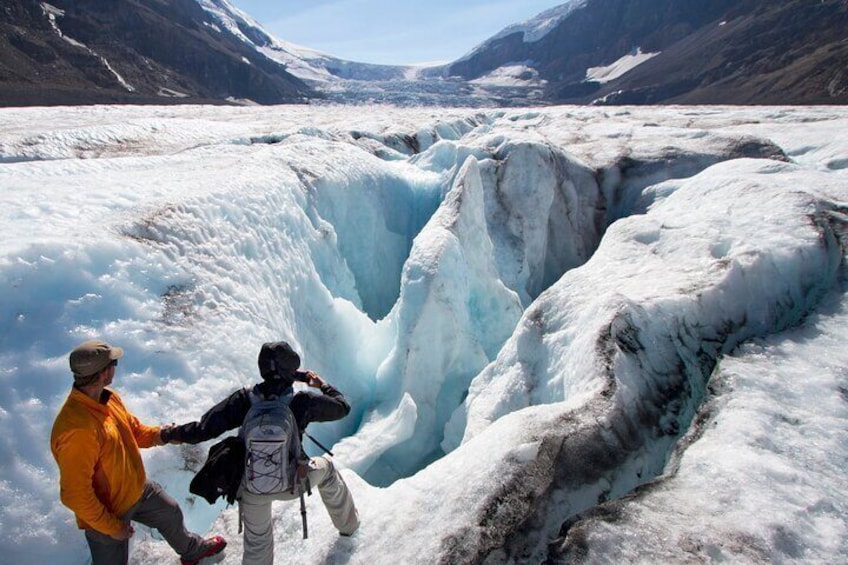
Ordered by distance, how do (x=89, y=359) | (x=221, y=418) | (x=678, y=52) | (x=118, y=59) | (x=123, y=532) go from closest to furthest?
(x=89, y=359)
(x=123, y=532)
(x=221, y=418)
(x=118, y=59)
(x=678, y=52)

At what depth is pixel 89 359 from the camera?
8.03 feet

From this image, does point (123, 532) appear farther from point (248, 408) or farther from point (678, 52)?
point (678, 52)

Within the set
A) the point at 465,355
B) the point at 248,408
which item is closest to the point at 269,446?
the point at 248,408

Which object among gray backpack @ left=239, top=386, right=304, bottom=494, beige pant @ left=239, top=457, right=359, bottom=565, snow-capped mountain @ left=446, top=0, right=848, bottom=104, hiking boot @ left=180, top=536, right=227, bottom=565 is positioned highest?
snow-capped mountain @ left=446, top=0, right=848, bottom=104

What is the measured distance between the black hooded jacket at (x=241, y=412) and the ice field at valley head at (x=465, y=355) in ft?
3.47

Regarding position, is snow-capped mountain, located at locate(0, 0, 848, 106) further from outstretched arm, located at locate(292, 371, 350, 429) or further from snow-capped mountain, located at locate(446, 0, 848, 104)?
outstretched arm, located at locate(292, 371, 350, 429)

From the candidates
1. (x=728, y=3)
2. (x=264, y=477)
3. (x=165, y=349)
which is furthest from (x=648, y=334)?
(x=728, y=3)

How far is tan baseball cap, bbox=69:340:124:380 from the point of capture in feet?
7.95

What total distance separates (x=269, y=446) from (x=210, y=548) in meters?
1.29

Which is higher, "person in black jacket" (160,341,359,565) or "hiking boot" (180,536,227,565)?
"person in black jacket" (160,341,359,565)

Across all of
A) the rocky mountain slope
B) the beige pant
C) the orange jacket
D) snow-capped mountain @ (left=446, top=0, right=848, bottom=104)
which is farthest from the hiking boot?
snow-capped mountain @ (left=446, top=0, right=848, bottom=104)

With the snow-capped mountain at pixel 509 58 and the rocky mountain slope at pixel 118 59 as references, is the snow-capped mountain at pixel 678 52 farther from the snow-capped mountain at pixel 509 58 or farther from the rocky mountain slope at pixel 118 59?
the rocky mountain slope at pixel 118 59

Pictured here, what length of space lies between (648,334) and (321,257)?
5.56 meters

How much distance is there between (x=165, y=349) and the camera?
438 centimetres
